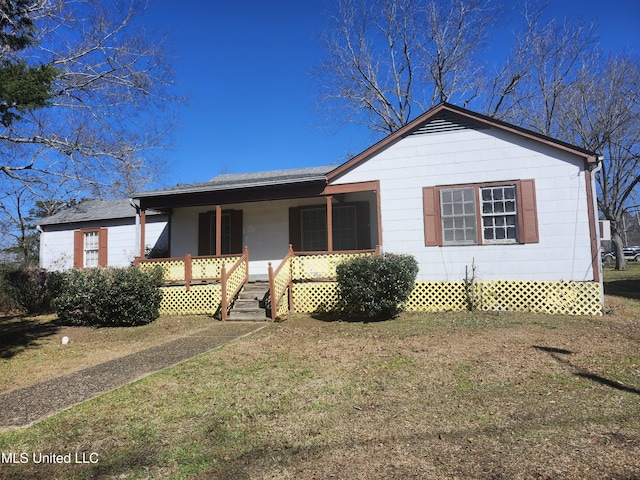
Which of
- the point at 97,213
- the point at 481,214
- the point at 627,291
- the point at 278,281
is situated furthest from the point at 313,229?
the point at 627,291

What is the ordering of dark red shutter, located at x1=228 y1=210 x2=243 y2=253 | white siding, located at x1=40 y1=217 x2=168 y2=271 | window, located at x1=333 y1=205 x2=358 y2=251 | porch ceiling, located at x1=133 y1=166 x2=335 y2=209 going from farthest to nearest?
white siding, located at x1=40 y1=217 x2=168 y2=271
dark red shutter, located at x1=228 y1=210 x2=243 y2=253
window, located at x1=333 y1=205 x2=358 y2=251
porch ceiling, located at x1=133 y1=166 x2=335 y2=209

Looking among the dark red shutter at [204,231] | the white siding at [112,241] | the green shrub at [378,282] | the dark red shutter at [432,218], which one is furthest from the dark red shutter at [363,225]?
the white siding at [112,241]

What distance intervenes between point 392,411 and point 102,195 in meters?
12.4

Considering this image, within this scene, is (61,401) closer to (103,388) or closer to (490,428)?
(103,388)

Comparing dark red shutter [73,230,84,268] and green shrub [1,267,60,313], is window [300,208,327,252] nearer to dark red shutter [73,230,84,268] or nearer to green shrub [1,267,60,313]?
green shrub [1,267,60,313]

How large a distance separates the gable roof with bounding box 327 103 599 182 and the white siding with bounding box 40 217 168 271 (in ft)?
26.4

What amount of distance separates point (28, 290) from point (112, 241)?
140 inches

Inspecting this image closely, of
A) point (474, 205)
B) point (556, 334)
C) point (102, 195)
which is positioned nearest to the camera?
point (556, 334)

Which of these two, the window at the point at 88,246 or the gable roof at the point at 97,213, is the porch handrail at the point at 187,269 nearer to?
the gable roof at the point at 97,213

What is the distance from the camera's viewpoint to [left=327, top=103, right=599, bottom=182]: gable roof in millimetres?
10158

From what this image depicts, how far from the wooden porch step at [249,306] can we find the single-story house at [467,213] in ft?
1.30

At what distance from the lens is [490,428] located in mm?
3709

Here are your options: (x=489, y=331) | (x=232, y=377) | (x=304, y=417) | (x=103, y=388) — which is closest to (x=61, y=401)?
(x=103, y=388)

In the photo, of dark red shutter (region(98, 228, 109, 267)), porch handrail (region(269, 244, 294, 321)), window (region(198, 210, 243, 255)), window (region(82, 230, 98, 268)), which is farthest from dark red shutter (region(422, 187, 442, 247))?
window (region(82, 230, 98, 268))
